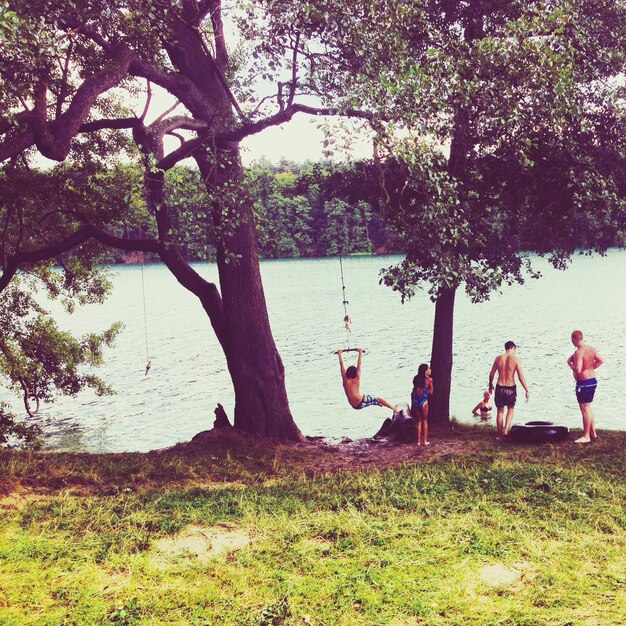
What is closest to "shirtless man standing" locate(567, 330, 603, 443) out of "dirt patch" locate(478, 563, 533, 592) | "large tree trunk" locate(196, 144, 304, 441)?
"large tree trunk" locate(196, 144, 304, 441)

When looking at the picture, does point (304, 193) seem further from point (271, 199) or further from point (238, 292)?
point (238, 292)

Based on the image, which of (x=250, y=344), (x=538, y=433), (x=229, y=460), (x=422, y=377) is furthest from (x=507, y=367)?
(x=229, y=460)

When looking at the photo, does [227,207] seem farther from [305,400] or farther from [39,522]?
[305,400]

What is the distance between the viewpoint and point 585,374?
11.0m

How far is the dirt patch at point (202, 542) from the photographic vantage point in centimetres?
594

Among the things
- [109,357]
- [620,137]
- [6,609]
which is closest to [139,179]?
[6,609]

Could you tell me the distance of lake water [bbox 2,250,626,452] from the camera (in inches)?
830

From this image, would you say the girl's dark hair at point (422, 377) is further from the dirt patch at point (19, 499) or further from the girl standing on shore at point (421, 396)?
the dirt patch at point (19, 499)

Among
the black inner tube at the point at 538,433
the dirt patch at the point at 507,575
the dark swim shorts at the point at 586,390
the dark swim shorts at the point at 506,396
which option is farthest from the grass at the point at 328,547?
the dark swim shorts at the point at 506,396

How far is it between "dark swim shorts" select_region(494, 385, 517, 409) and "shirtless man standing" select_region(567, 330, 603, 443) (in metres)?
1.41

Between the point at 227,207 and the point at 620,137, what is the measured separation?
8408 millimetres

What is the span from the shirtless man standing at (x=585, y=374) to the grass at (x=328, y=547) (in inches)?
78.1

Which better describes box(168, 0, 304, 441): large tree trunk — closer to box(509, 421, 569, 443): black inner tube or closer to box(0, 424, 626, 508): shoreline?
box(0, 424, 626, 508): shoreline

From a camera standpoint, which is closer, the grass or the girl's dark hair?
the grass
